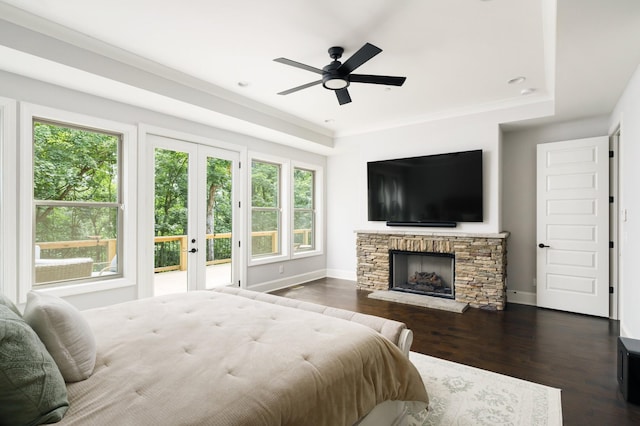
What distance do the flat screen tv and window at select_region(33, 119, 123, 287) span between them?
391cm

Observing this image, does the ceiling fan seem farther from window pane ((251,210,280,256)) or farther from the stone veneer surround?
window pane ((251,210,280,256))

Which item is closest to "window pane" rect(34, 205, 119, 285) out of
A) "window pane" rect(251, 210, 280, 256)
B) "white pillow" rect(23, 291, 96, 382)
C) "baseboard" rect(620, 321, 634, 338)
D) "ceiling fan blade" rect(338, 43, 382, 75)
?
"window pane" rect(251, 210, 280, 256)

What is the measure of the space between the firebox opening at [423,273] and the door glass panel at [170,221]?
3322 millimetres

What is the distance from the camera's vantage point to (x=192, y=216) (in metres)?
4.51

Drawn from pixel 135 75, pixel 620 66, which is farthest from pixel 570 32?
pixel 135 75

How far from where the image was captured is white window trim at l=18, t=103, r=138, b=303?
303 cm

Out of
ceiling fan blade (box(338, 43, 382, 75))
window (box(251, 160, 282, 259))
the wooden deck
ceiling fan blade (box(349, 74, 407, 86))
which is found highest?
ceiling fan blade (box(338, 43, 382, 75))

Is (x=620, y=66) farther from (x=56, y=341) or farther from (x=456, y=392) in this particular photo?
(x=56, y=341)

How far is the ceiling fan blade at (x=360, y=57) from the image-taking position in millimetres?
2555

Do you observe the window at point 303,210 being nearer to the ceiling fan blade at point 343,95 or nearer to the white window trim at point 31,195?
the ceiling fan blade at point 343,95

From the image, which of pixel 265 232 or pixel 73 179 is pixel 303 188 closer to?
pixel 265 232

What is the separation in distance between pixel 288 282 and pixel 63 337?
4837 mm

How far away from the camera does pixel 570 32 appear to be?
7.77ft

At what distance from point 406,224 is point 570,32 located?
344 cm
